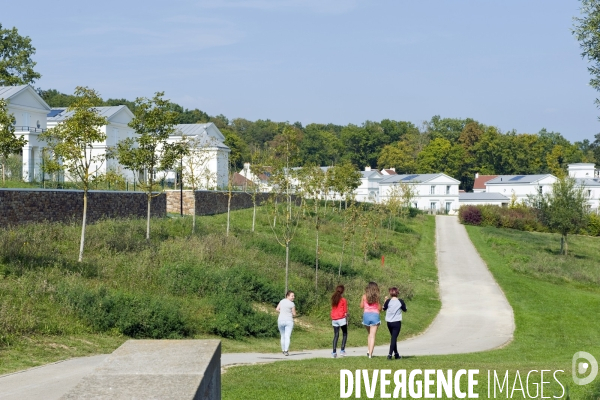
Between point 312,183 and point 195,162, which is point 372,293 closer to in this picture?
point 312,183

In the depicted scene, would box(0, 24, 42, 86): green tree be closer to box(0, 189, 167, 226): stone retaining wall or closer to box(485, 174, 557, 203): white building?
box(0, 189, 167, 226): stone retaining wall

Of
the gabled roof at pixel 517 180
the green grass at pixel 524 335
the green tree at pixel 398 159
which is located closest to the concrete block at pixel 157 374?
the green grass at pixel 524 335

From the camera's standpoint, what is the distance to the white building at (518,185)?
338 ft

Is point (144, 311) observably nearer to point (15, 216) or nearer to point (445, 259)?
point (15, 216)

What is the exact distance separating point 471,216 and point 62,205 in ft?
191

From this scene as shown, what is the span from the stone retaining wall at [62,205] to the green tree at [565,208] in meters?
→ 36.0

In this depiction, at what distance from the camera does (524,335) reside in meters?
23.1

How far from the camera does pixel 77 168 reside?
22.2 meters

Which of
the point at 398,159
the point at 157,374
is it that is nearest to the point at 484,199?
the point at 398,159

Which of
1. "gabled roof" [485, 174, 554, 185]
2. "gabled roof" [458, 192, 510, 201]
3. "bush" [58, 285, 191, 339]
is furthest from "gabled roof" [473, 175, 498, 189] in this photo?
"bush" [58, 285, 191, 339]

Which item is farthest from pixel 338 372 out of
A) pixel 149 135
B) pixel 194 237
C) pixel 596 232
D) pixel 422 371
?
pixel 596 232

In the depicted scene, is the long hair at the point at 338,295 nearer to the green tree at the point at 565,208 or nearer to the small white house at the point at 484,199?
the green tree at the point at 565,208

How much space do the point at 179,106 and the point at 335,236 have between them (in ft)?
235

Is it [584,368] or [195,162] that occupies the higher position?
[195,162]
